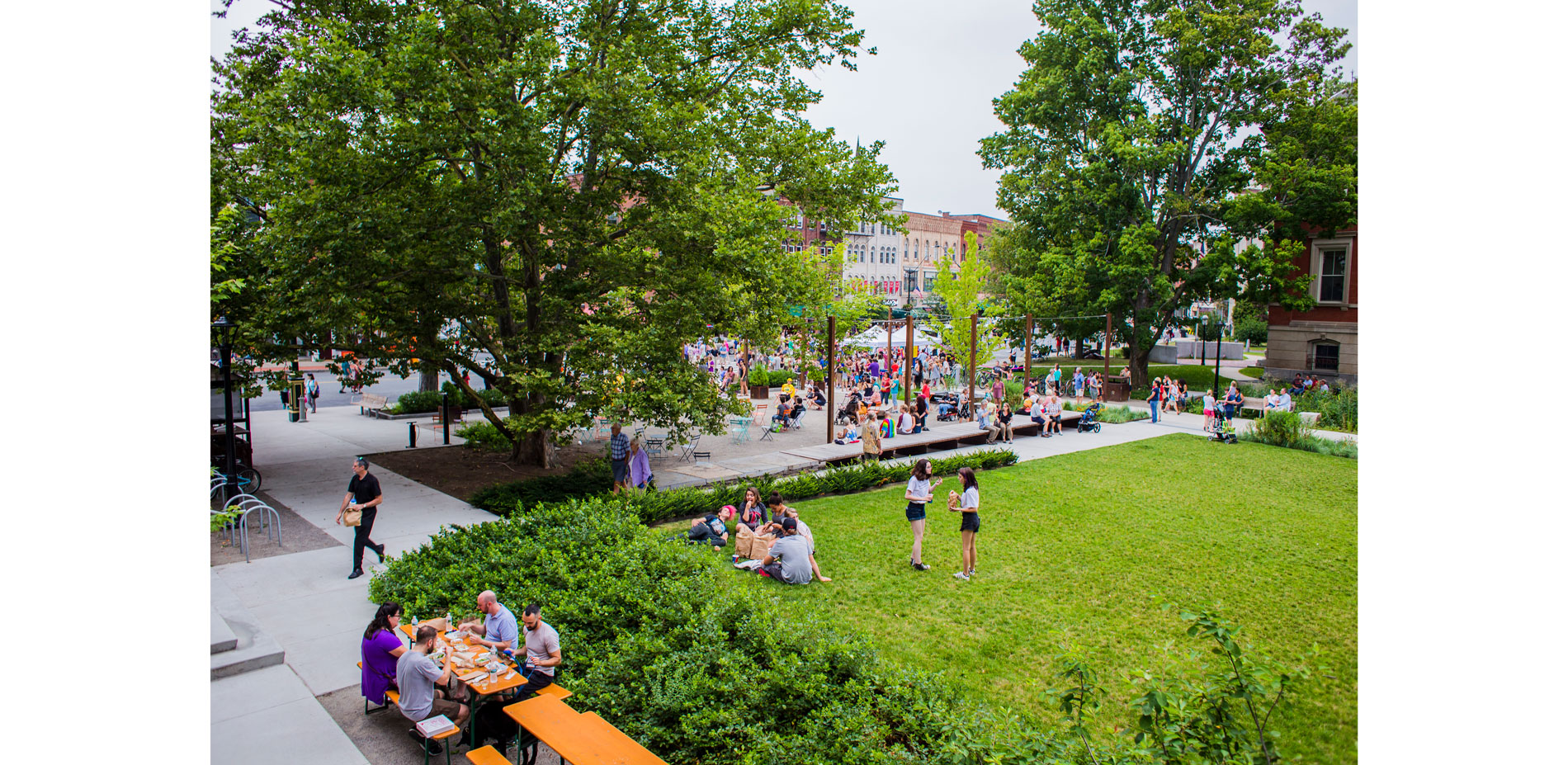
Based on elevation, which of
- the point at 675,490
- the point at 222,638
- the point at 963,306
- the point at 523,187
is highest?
the point at 523,187

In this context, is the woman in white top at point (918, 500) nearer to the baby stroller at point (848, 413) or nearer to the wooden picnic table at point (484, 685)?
the wooden picnic table at point (484, 685)

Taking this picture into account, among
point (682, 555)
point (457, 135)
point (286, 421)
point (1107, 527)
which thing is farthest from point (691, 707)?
point (286, 421)

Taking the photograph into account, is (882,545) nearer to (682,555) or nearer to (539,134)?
(682,555)

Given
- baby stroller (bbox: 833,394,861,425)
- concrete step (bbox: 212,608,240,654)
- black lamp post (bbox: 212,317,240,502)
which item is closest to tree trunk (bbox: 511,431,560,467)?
black lamp post (bbox: 212,317,240,502)

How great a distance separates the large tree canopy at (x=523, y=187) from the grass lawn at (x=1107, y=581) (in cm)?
463

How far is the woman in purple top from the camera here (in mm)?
6926

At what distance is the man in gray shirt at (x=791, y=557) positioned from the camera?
10.7 meters

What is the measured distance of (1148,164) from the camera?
30.0m

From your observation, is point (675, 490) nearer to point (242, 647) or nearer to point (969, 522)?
point (969, 522)

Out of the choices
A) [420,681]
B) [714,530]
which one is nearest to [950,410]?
[714,530]

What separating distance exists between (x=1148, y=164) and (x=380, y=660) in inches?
1180

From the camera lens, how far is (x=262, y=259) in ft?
45.0

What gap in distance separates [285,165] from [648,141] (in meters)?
5.95

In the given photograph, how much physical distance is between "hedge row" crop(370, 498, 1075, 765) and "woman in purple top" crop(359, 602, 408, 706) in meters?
1.32
